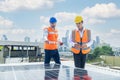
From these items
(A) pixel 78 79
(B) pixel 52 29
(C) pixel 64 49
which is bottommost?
(A) pixel 78 79

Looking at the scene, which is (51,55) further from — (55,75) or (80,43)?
(55,75)

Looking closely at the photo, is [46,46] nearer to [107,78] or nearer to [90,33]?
[90,33]

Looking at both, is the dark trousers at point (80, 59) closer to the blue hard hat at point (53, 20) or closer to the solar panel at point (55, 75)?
the blue hard hat at point (53, 20)

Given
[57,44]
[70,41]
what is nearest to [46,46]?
[57,44]

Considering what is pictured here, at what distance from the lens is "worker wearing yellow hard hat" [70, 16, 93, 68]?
16.4 ft

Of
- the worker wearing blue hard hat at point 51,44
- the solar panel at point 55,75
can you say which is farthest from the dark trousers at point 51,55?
the solar panel at point 55,75

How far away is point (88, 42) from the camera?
502cm

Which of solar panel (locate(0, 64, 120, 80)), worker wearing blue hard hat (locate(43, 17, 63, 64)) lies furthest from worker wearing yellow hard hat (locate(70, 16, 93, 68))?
solar panel (locate(0, 64, 120, 80))

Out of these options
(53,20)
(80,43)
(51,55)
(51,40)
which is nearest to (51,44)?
(51,40)

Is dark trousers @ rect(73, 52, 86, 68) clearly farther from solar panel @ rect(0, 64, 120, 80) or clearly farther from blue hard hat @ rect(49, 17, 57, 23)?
solar panel @ rect(0, 64, 120, 80)

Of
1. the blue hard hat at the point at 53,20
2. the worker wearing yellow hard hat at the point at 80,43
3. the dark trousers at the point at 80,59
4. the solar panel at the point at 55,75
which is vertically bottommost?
the solar panel at the point at 55,75

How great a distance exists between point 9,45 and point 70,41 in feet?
A: 68.8

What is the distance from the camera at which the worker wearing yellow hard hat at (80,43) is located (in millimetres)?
4984

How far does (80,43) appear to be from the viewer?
16.4 ft
